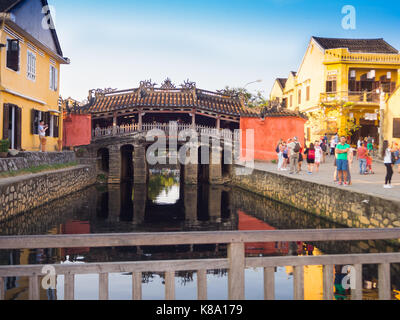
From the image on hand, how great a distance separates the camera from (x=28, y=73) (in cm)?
Result: 1883

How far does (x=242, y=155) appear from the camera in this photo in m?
29.2

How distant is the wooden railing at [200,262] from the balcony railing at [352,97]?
30.8 metres

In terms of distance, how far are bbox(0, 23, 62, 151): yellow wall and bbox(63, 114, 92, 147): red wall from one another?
5.50m

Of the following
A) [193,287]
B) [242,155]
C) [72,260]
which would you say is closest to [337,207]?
[193,287]

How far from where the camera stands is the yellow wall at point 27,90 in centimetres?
1609

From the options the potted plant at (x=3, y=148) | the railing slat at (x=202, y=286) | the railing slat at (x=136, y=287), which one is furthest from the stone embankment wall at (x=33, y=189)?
the railing slat at (x=202, y=286)

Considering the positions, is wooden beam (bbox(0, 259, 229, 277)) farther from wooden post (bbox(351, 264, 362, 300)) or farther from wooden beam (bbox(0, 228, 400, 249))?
wooden post (bbox(351, 264, 362, 300))

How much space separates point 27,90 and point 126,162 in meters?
15.3

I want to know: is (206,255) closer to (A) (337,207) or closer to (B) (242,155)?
(A) (337,207)

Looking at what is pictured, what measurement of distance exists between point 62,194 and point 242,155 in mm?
14306

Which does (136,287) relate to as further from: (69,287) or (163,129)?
(163,129)

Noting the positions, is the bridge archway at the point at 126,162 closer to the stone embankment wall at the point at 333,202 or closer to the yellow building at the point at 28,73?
the yellow building at the point at 28,73

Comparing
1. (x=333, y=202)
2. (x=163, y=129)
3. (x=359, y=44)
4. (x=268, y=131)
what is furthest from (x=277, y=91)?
(x=333, y=202)

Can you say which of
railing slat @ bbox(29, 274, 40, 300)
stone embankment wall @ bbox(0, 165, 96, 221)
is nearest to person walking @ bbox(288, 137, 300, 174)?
stone embankment wall @ bbox(0, 165, 96, 221)
